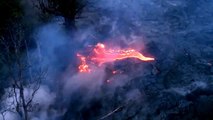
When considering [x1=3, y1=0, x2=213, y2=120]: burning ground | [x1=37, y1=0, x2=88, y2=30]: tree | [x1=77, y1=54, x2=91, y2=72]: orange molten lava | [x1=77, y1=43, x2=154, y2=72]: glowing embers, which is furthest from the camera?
[x1=37, y1=0, x2=88, y2=30]: tree

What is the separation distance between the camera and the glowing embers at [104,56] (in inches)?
850

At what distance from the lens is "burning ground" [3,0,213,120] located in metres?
17.9

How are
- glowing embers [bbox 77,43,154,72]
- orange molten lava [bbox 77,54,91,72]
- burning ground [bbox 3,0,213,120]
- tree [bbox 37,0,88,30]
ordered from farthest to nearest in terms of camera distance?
tree [bbox 37,0,88,30] → orange molten lava [bbox 77,54,91,72] → glowing embers [bbox 77,43,154,72] → burning ground [bbox 3,0,213,120]

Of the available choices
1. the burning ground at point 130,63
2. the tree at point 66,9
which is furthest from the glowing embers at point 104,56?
the tree at point 66,9

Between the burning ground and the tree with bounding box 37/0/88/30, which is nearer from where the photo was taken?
the burning ground

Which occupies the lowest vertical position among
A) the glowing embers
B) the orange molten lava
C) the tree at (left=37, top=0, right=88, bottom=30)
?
the orange molten lava

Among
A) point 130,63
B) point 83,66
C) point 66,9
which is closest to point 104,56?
point 83,66

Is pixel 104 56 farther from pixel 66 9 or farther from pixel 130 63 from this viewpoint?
pixel 66 9

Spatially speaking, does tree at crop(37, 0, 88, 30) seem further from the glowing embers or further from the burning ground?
the glowing embers

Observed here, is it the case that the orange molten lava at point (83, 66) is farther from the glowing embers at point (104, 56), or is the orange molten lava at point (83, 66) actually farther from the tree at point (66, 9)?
the tree at point (66, 9)

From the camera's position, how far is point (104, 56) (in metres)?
22.2

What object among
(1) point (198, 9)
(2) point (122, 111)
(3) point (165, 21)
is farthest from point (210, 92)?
(1) point (198, 9)

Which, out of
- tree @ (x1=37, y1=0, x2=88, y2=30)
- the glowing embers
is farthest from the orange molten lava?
tree @ (x1=37, y1=0, x2=88, y2=30)

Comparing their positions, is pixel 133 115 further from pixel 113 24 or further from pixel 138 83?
pixel 113 24
